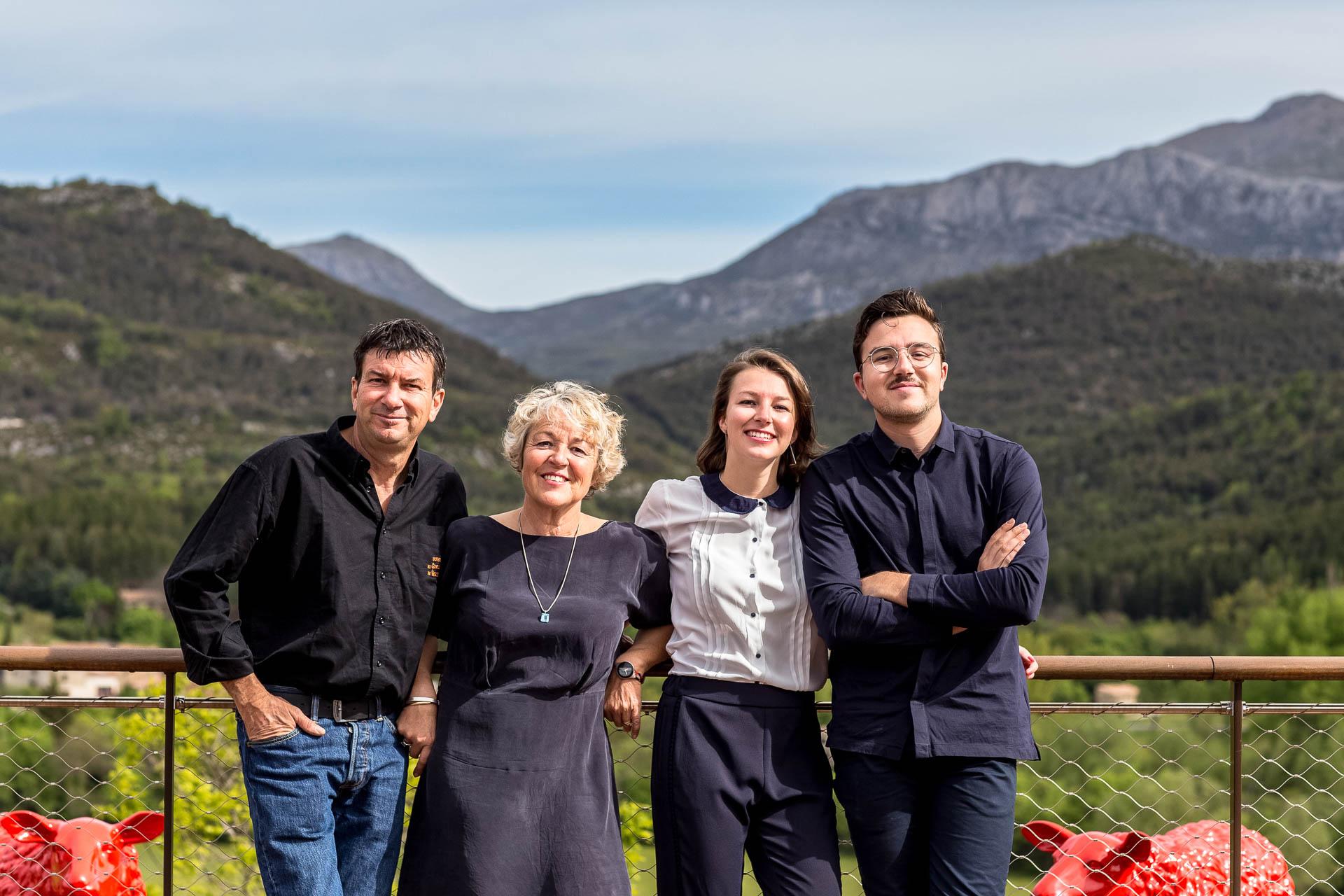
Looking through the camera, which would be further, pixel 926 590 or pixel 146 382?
pixel 146 382

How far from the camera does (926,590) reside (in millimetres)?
2324

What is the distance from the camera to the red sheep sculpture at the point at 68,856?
106 inches

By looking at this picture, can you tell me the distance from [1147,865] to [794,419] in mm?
1377

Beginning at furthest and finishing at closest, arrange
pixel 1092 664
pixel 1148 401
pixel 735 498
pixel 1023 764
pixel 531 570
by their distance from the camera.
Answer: pixel 1148 401 → pixel 1023 764 → pixel 1092 664 → pixel 735 498 → pixel 531 570

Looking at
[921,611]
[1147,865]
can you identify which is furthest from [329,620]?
[1147,865]

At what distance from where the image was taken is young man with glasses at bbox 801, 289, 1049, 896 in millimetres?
2312

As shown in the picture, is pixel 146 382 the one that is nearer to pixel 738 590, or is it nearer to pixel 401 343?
pixel 401 343

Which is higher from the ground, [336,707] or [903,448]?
[903,448]

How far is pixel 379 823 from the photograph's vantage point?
7.96 feet

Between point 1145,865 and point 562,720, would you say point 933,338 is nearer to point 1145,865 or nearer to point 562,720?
point 562,720

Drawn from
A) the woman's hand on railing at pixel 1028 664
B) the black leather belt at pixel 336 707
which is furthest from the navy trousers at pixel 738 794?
the black leather belt at pixel 336 707

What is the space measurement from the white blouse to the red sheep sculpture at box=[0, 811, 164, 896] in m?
1.33

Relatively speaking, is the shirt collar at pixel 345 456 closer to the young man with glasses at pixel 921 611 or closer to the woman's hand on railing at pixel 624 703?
the woman's hand on railing at pixel 624 703

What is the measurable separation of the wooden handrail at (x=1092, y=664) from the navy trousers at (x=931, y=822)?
0.35m
